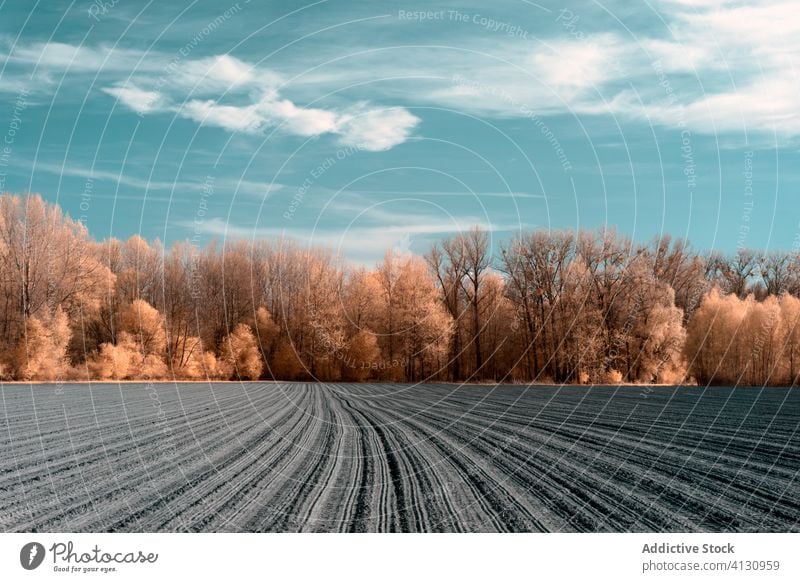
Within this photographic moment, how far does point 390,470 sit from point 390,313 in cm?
4884

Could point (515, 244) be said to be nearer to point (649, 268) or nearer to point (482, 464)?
point (649, 268)

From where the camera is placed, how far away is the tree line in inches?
2368

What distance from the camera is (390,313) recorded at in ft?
220

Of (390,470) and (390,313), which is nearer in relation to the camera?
(390,470)

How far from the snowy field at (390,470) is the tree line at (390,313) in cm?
2712

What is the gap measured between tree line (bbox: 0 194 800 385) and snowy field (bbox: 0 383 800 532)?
→ 27.1 m

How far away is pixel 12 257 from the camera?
195 feet

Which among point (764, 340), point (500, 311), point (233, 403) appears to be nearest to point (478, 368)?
point (500, 311)

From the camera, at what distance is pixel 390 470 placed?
18.2 meters

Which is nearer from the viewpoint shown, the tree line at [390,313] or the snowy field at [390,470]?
the snowy field at [390,470]

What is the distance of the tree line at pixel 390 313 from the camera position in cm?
6016

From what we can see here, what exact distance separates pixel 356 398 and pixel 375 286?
23.6 metres

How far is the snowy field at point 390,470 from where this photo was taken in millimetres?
13641

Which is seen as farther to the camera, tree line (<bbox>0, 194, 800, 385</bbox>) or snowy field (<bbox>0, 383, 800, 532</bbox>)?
tree line (<bbox>0, 194, 800, 385</bbox>)
